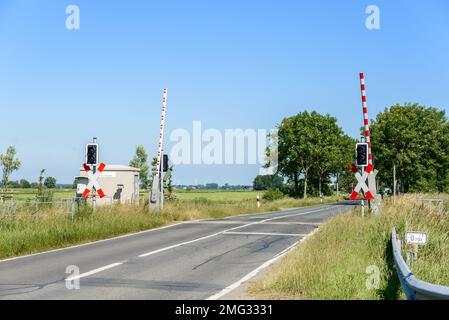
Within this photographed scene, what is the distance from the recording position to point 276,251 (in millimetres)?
13477

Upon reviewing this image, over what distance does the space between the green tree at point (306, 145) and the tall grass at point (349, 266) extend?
63272 millimetres

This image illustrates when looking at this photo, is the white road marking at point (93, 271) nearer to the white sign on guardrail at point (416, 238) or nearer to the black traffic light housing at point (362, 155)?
the white sign on guardrail at point (416, 238)

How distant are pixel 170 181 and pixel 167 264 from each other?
3089 centimetres

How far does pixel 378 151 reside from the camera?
2618 inches

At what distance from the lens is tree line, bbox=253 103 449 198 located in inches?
2581

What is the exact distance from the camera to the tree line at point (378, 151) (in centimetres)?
6556

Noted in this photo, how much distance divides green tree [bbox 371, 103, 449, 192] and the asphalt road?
51721 mm

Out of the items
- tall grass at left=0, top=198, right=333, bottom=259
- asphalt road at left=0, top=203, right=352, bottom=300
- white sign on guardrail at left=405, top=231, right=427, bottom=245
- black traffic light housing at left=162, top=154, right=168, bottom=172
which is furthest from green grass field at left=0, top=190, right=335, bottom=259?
white sign on guardrail at left=405, top=231, right=427, bottom=245

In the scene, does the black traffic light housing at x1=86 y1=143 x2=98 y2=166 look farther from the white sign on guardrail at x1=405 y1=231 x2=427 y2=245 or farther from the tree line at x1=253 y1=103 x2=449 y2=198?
the tree line at x1=253 y1=103 x2=449 y2=198
